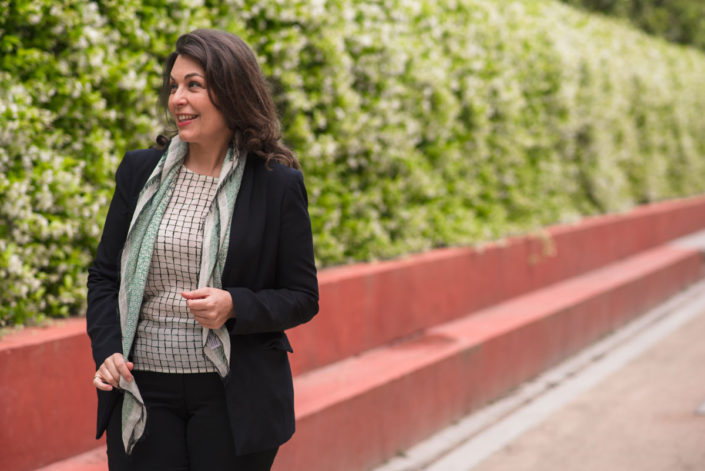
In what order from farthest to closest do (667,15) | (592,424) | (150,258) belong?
(667,15)
(592,424)
(150,258)

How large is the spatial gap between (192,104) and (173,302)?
1.94 ft

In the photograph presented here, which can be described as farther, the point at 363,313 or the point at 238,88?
the point at 363,313

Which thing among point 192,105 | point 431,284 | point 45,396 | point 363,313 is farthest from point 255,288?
point 431,284

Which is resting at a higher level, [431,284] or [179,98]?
[179,98]

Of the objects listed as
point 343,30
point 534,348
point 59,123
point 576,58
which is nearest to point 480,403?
point 534,348

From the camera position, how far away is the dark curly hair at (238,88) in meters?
2.49

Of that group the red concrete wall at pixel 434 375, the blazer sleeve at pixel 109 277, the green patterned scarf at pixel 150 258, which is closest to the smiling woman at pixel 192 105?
the green patterned scarf at pixel 150 258

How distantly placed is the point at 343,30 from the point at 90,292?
3.38 metres

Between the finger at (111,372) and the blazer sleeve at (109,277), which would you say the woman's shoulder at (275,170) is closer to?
the blazer sleeve at (109,277)

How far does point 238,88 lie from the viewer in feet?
8.25

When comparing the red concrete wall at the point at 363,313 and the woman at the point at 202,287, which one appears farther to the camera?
the red concrete wall at the point at 363,313

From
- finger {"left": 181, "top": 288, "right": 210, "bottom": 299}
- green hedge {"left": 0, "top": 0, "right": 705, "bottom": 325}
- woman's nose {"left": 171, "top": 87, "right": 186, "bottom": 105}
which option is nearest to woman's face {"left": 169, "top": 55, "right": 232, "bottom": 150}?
woman's nose {"left": 171, "top": 87, "right": 186, "bottom": 105}

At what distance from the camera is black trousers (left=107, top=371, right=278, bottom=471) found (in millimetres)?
2490

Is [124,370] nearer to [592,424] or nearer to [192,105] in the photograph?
[192,105]
